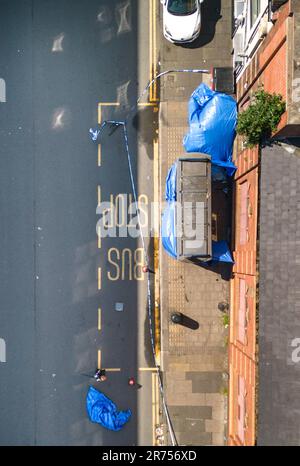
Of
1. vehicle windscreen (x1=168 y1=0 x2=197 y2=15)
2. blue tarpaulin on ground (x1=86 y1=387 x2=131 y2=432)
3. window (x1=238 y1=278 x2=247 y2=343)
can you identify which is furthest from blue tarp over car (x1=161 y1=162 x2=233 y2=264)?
blue tarpaulin on ground (x1=86 y1=387 x2=131 y2=432)

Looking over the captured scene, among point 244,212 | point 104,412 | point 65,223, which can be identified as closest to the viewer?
point 244,212

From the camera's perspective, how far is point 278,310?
13047 mm

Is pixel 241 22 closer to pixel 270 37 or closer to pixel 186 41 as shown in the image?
pixel 186 41

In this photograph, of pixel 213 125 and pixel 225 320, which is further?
pixel 225 320

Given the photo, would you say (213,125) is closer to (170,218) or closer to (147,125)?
(147,125)

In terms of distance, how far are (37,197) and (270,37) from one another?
12730 millimetres

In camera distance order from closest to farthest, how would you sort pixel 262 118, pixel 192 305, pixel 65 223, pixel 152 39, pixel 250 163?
pixel 262 118 → pixel 250 163 → pixel 192 305 → pixel 152 39 → pixel 65 223

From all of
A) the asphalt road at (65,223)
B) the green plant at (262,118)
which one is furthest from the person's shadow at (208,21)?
the green plant at (262,118)

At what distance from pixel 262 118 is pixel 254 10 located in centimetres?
576

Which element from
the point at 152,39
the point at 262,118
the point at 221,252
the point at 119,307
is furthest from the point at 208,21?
the point at 119,307

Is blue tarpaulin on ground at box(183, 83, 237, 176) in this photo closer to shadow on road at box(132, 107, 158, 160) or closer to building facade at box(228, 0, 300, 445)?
building facade at box(228, 0, 300, 445)

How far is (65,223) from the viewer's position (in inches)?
761

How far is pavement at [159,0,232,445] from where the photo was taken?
1858cm

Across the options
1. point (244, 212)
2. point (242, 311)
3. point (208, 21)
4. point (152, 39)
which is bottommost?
point (242, 311)
